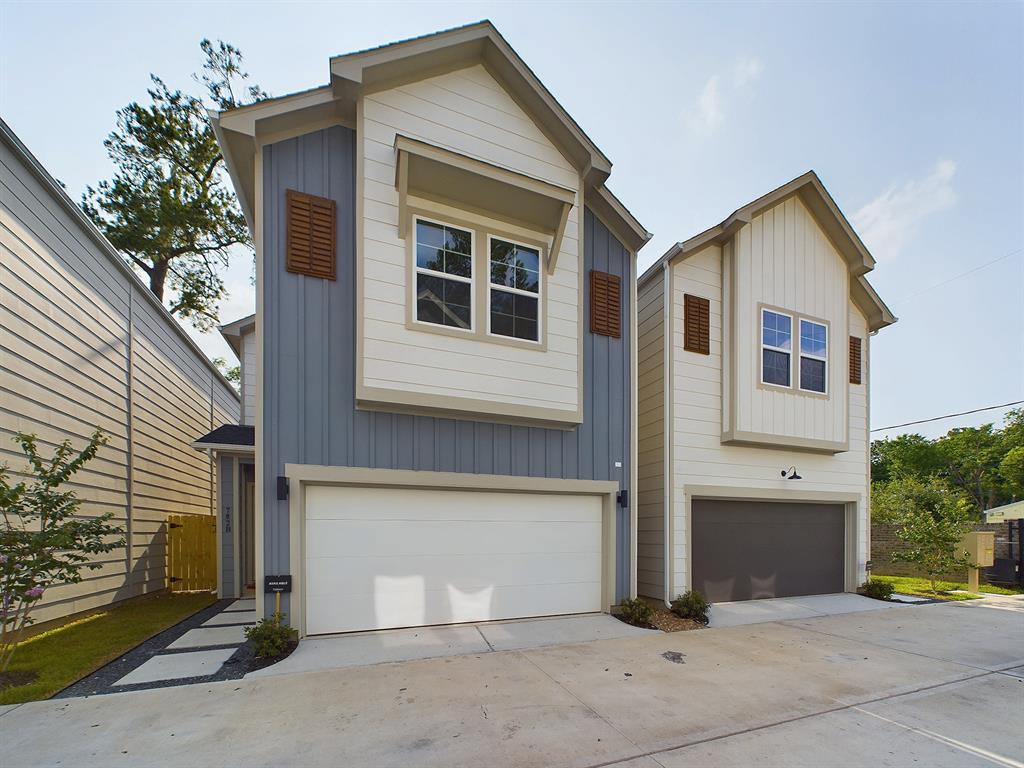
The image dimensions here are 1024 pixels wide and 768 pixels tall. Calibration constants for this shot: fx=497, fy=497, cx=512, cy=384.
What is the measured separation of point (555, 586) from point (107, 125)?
59.2ft

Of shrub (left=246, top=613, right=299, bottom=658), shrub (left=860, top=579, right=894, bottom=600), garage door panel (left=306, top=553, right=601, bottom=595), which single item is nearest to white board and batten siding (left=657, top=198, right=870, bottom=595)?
shrub (left=860, top=579, right=894, bottom=600)

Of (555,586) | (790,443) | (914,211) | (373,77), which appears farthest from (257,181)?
(914,211)

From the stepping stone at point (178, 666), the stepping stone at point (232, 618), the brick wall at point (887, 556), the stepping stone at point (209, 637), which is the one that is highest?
the stepping stone at point (178, 666)

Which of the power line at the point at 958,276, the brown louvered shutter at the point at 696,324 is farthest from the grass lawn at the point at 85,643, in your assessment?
the power line at the point at 958,276

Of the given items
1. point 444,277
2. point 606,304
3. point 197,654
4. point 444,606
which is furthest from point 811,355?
point 197,654

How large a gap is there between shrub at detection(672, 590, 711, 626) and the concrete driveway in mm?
1412

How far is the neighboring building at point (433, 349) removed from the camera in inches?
237

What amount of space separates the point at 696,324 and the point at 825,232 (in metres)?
3.66

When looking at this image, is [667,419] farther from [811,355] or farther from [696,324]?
[811,355]

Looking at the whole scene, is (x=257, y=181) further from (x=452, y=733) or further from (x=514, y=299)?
(x=452, y=733)

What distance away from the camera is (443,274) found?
6.74 metres

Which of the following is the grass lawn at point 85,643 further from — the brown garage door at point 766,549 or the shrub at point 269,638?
the brown garage door at point 766,549

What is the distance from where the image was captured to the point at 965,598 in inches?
372

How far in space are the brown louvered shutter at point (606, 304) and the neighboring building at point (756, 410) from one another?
Result: 104 centimetres
